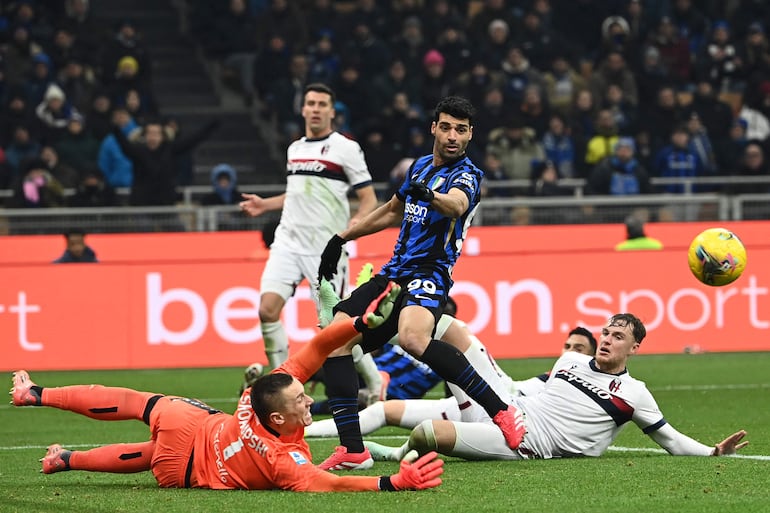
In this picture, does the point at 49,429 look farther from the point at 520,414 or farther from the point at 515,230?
the point at 515,230

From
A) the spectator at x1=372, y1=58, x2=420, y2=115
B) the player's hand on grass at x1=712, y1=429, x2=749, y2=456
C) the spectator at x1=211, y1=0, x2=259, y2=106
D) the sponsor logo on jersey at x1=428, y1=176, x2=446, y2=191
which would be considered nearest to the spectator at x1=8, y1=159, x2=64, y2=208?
the spectator at x1=372, y1=58, x2=420, y2=115

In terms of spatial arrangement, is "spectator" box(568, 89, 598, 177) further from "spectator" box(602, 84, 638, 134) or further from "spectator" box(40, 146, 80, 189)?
"spectator" box(40, 146, 80, 189)

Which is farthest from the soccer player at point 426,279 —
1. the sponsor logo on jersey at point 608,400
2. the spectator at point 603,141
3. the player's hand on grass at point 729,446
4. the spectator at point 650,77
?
the spectator at point 650,77

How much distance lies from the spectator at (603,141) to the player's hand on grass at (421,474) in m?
15.6

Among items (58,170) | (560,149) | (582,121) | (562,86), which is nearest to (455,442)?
(58,170)

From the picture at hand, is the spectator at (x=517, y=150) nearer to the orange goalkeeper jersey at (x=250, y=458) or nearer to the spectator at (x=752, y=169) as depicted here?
the spectator at (x=752, y=169)

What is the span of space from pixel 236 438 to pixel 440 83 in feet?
54.1

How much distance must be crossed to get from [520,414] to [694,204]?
12760mm

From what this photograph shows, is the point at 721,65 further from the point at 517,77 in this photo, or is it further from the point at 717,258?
the point at 717,258

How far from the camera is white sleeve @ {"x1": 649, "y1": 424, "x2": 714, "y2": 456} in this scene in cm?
873

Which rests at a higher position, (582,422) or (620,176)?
(620,176)

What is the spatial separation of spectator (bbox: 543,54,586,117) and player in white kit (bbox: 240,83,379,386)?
39.7 ft

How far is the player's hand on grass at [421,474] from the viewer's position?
6836 mm

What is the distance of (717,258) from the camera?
10805 millimetres
